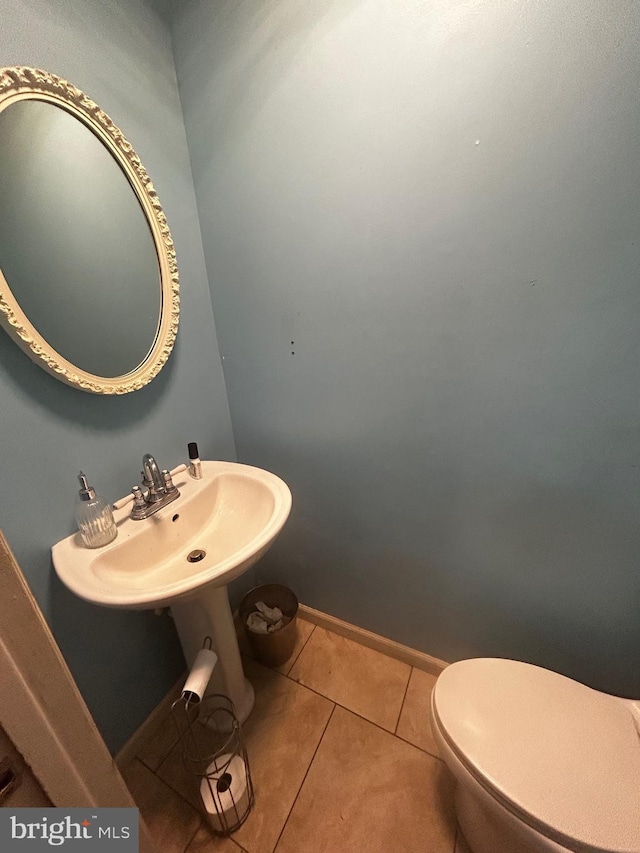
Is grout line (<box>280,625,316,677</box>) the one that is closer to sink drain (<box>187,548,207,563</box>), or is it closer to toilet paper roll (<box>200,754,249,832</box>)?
toilet paper roll (<box>200,754,249,832</box>)

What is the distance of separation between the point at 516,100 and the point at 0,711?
122 centimetres

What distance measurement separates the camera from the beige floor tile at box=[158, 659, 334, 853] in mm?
845

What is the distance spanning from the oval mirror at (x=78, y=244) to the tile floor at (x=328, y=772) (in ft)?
3.87

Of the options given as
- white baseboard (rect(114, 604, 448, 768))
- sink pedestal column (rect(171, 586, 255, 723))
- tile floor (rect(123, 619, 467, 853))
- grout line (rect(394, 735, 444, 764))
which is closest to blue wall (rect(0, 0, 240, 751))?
white baseboard (rect(114, 604, 448, 768))

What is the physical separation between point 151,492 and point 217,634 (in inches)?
18.1

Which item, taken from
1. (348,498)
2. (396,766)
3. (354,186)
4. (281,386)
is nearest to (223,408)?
(281,386)

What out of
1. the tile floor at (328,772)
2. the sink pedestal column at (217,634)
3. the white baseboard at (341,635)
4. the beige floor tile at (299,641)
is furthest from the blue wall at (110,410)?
the beige floor tile at (299,641)

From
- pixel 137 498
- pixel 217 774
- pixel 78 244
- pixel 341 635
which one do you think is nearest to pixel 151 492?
pixel 137 498

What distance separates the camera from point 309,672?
1.21m

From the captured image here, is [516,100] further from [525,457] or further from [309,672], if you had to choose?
[309,672]

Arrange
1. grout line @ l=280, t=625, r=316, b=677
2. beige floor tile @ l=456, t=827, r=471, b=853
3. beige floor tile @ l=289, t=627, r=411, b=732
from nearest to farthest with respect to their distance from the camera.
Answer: beige floor tile @ l=456, t=827, r=471, b=853, beige floor tile @ l=289, t=627, r=411, b=732, grout line @ l=280, t=625, r=316, b=677

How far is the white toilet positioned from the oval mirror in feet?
3.82

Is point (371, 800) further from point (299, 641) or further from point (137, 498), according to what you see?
Result: point (137, 498)

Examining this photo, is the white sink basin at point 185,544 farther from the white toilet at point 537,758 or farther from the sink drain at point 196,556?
the white toilet at point 537,758
